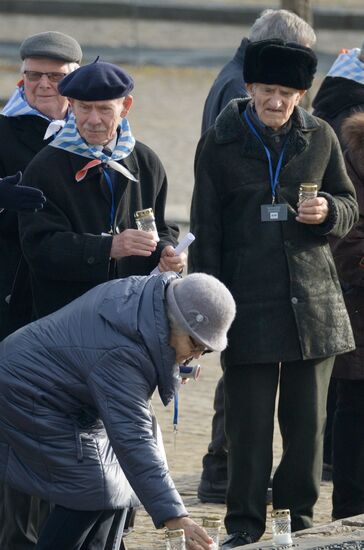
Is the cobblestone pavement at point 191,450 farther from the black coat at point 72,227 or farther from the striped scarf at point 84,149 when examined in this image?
the striped scarf at point 84,149

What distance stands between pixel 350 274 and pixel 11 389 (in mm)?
1996

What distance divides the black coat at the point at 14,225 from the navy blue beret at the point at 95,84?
46cm

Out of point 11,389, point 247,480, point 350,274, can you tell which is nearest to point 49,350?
point 11,389

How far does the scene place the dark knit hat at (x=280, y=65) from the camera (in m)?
6.18

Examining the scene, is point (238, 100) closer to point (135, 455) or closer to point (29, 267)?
point (29, 267)

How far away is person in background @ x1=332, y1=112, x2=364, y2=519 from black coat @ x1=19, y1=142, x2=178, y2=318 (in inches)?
37.3

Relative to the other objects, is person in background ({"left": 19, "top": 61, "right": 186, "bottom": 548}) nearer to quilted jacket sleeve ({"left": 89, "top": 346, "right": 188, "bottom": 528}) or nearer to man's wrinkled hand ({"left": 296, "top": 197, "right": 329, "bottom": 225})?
man's wrinkled hand ({"left": 296, "top": 197, "right": 329, "bottom": 225})

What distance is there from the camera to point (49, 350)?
5230 millimetres

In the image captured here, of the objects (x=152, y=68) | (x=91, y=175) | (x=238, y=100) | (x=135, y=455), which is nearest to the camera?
(x=135, y=455)

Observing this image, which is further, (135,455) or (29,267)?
(29,267)

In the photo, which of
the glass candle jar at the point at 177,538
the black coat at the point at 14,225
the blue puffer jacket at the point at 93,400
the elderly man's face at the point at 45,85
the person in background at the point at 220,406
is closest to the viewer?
the glass candle jar at the point at 177,538

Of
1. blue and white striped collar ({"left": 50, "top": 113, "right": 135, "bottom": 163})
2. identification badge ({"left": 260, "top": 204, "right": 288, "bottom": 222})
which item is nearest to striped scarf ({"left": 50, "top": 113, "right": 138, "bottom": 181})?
blue and white striped collar ({"left": 50, "top": 113, "right": 135, "bottom": 163})

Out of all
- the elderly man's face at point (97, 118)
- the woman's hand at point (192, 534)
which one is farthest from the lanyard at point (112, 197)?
the woman's hand at point (192, 534)

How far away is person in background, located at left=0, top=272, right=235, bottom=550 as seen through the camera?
504 cm
